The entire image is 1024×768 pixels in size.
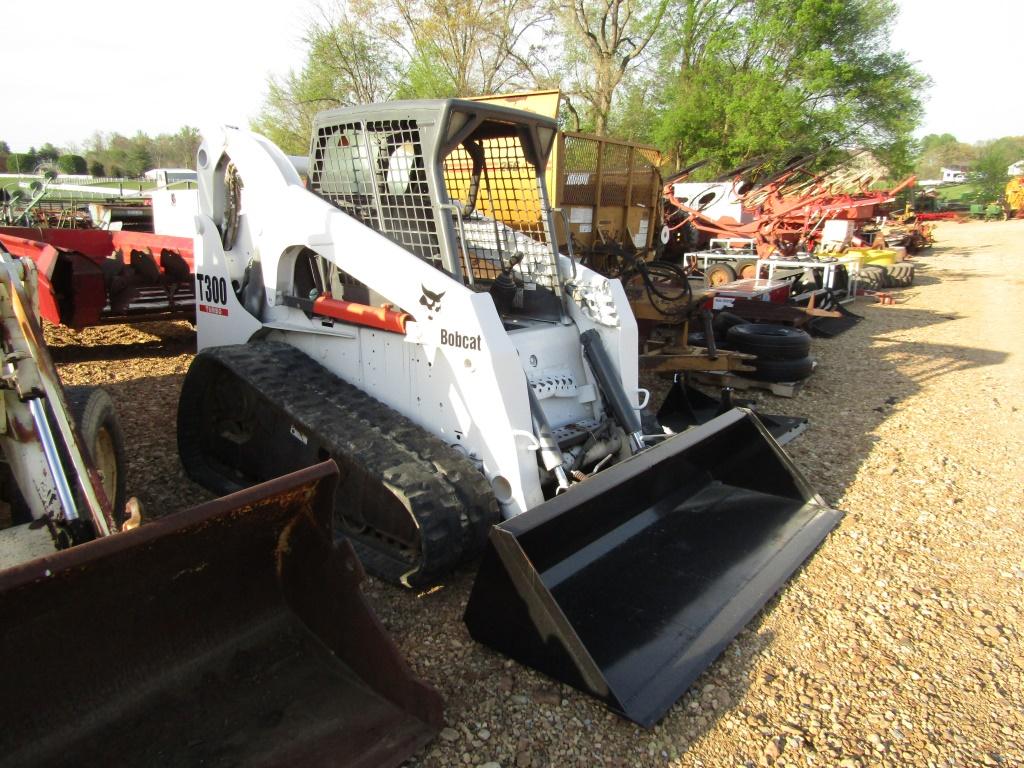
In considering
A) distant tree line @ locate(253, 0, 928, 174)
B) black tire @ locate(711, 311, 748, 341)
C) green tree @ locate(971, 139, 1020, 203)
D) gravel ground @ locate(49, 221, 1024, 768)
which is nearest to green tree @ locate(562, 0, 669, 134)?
distant tree line @ locate(253, 0, 928, 174)

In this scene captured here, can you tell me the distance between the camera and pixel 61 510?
2.30 m

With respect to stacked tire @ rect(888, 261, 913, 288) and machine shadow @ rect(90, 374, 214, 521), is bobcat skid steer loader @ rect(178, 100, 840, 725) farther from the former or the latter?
stacked tire @ rect(888, 261, 913, 288)

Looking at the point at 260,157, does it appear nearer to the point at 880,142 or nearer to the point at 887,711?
the point at 887,711

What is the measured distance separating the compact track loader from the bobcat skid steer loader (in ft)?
1.84

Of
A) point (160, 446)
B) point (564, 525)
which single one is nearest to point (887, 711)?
point (564, 525)

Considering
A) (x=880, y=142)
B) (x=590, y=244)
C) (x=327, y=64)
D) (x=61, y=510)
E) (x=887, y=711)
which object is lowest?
(x=887, y=711)

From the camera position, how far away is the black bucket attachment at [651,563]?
2.56 meters

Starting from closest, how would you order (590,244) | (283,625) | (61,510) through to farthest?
1. (61,510)
2. (283,625)
3. (590,244)

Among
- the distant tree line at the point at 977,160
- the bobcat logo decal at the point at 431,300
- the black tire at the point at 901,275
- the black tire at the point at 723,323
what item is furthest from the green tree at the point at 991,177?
the bobcat logo decal at the point at 431,300

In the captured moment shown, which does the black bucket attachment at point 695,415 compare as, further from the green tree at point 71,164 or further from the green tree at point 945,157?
the green tree at point 945,157

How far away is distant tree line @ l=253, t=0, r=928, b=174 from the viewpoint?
81.0 feet

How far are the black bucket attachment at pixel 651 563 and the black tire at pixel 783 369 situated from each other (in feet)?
9.43

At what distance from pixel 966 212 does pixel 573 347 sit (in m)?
59.1

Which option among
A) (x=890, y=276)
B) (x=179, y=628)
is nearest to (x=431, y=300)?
(x=179, y=628)
